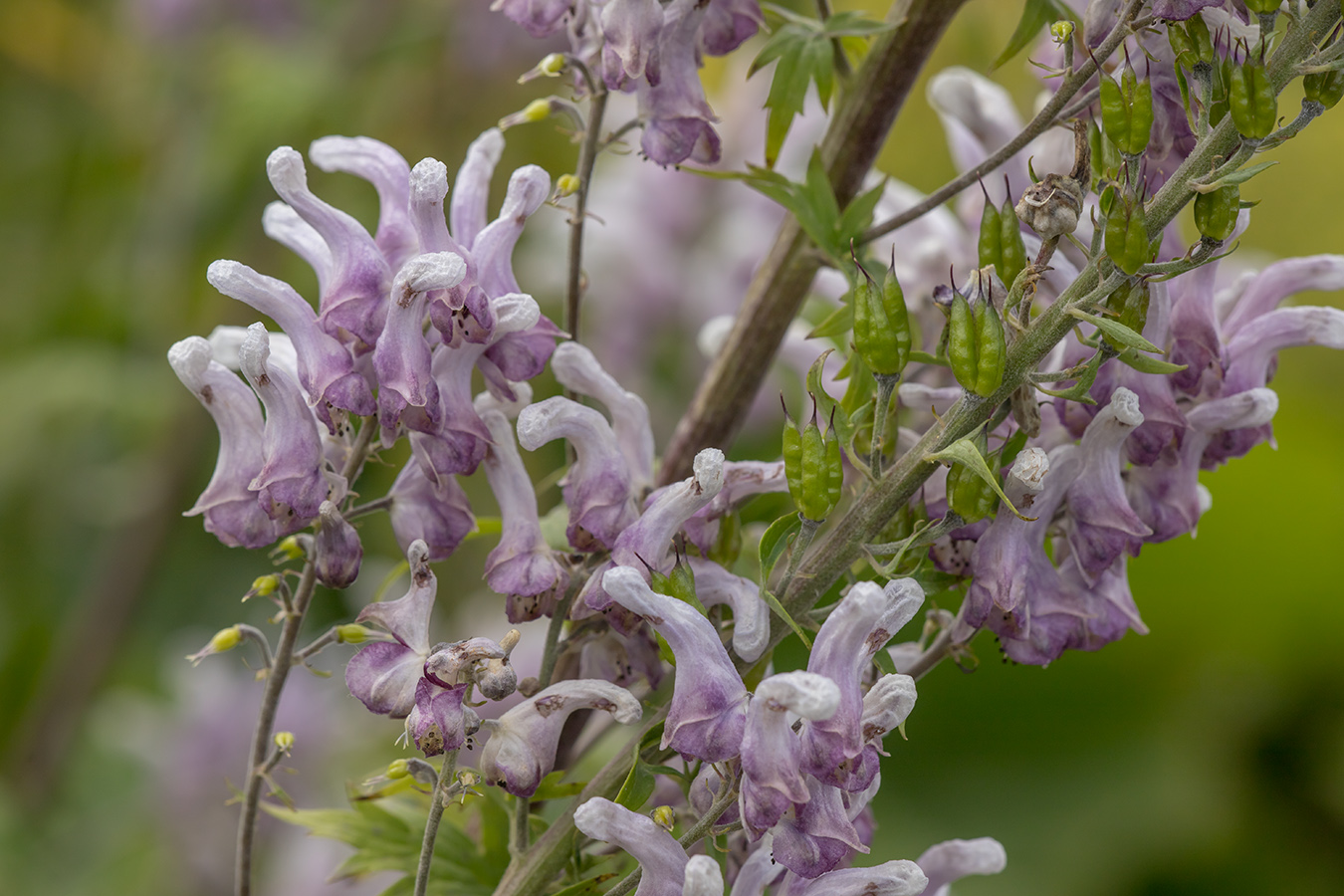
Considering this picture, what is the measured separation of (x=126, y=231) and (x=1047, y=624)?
2.24m

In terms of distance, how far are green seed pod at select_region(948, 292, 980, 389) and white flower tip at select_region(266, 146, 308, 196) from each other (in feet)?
1.07

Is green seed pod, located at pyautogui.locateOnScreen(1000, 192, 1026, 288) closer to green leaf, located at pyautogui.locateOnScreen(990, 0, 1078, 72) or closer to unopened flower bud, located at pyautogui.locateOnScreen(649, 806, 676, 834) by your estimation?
green leaf, located at pyautogui.locateOnScreen(990, 0, 1078, 72)

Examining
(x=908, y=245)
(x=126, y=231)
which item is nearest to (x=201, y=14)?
(x=126, y=231)

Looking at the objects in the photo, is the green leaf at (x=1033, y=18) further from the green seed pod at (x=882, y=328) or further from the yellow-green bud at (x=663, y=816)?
the yellow-green bud at (x=663, y=816)

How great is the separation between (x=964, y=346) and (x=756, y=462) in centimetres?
15

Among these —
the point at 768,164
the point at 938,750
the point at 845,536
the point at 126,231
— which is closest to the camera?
the point at 845,536

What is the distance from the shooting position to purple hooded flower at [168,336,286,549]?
23.9 inches

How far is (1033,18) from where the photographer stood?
70 cm

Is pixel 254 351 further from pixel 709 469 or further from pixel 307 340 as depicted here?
pixel 709 469

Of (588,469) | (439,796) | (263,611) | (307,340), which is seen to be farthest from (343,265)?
(263,611)

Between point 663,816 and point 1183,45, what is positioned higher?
point 1183,45

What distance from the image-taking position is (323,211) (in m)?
0.62

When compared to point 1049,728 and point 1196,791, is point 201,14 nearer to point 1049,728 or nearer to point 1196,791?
point 1049,728

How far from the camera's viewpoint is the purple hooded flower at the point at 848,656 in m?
0.51
